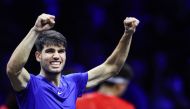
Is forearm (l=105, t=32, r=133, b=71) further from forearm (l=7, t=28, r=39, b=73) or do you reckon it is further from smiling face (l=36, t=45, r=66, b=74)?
forearm (l=7, t=28, r=39, b=73)

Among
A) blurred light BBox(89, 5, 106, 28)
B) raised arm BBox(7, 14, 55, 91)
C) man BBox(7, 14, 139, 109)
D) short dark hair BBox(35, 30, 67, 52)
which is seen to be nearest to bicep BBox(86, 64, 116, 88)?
man BBox(7, 14, 139, 109)

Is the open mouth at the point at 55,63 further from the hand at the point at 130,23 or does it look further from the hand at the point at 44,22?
the hand at the point at 130,23

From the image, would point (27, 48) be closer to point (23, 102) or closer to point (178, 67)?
point (23, 102)

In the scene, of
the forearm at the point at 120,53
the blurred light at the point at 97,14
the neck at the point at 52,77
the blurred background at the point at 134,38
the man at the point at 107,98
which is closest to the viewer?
the neck at the point at 52,77

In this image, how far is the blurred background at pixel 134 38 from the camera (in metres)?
7.14

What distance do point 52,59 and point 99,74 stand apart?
62 centimetres

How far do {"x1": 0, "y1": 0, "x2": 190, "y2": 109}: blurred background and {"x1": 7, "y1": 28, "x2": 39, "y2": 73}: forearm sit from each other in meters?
2.89

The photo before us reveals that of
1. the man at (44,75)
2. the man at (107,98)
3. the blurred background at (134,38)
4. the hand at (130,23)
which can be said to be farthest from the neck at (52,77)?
the blurred background at (134,38)

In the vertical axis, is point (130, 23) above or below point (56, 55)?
above

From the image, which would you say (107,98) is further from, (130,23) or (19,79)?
(19,79)

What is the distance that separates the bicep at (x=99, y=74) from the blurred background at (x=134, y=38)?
87.0 inches

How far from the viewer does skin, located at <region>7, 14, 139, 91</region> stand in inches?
161

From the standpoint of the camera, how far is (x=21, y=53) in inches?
161

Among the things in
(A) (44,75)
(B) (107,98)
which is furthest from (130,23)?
(B) (107,98)
